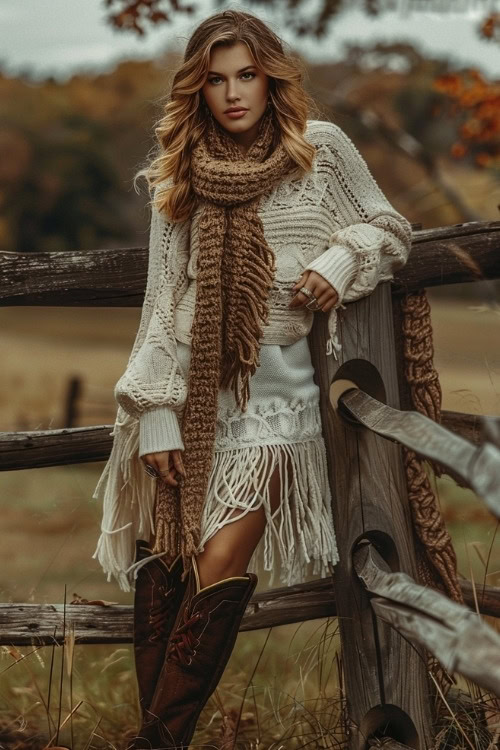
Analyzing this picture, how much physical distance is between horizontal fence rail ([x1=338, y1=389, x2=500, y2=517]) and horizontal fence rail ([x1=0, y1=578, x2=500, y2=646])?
742 mm

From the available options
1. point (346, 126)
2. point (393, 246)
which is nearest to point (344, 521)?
point (393, 246)

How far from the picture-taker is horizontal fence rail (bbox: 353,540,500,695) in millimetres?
1685

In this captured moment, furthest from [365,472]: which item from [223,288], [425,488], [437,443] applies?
[437,443]

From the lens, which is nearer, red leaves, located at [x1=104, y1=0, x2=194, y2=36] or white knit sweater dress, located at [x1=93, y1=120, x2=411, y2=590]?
white knit sweater dress, located at [x1=93, y1=120, x2=411, y2=590]

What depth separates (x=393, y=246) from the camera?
2760 mm

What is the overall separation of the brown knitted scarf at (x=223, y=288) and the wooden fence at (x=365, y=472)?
22 centimetres

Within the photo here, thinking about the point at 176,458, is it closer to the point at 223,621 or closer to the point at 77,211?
the point at 223,621

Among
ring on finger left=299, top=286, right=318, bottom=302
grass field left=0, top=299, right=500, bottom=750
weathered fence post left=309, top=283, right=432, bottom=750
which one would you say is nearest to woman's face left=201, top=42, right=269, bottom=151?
ring on finger left=299, top=286, right=318, bottom=302

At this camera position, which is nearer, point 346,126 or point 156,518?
point 156,518

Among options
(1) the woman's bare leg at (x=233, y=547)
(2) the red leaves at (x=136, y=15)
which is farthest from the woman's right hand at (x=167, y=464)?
(2) the red leaves at (x=136, y=15)

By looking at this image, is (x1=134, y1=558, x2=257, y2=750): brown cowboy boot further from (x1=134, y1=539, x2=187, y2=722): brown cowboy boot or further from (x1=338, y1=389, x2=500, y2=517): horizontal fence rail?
(x1=338, y1=389, x2=500, y2=517): horizontal fence rail

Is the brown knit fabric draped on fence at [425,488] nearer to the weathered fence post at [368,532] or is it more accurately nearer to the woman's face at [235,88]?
the weathered fence post at [368,532]

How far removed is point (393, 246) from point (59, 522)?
679 centimetres

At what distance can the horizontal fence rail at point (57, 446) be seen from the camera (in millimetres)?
3244
